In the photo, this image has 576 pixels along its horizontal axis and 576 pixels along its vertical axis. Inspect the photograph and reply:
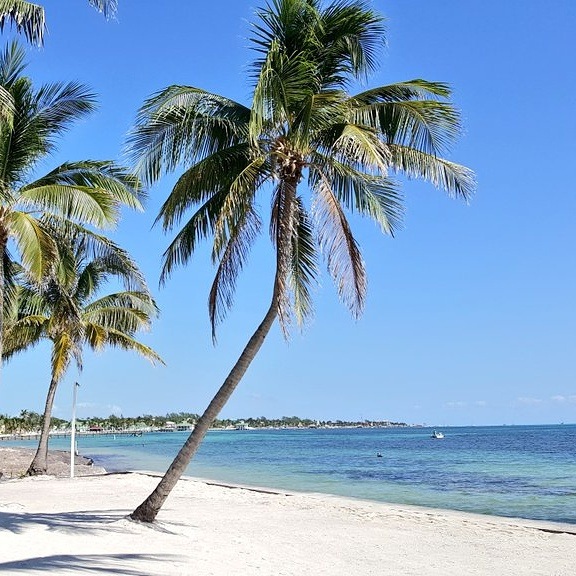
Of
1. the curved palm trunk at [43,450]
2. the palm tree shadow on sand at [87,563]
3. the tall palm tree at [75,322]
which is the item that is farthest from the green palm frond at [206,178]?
the curved palm trunk at [43,450]

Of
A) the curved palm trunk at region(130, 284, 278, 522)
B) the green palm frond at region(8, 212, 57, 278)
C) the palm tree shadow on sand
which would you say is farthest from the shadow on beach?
the green palm frond at region(8, 212, 57, 278)

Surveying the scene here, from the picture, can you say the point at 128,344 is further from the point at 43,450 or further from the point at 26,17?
the point at 26,17

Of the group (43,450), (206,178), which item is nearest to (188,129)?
(206,178)

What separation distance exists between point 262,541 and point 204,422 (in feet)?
6.17

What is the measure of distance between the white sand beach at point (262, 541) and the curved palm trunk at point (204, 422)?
1.01 ft

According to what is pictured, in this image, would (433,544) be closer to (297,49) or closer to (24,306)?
(297,49)

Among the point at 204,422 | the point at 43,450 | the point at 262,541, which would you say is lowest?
the point at 262,541

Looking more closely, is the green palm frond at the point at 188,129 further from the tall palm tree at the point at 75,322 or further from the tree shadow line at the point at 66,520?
the tall palm tree at the point at 75,322

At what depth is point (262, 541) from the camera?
10.2 metres

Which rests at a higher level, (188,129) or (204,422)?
(188,129)

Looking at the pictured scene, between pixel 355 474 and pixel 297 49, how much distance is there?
89.9 feet

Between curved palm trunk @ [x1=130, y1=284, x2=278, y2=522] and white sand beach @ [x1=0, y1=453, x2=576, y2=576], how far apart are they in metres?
0.31

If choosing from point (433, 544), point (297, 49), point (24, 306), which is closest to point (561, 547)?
point (433, 544)

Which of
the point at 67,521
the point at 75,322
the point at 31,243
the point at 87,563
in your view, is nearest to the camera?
the point at 87,563
